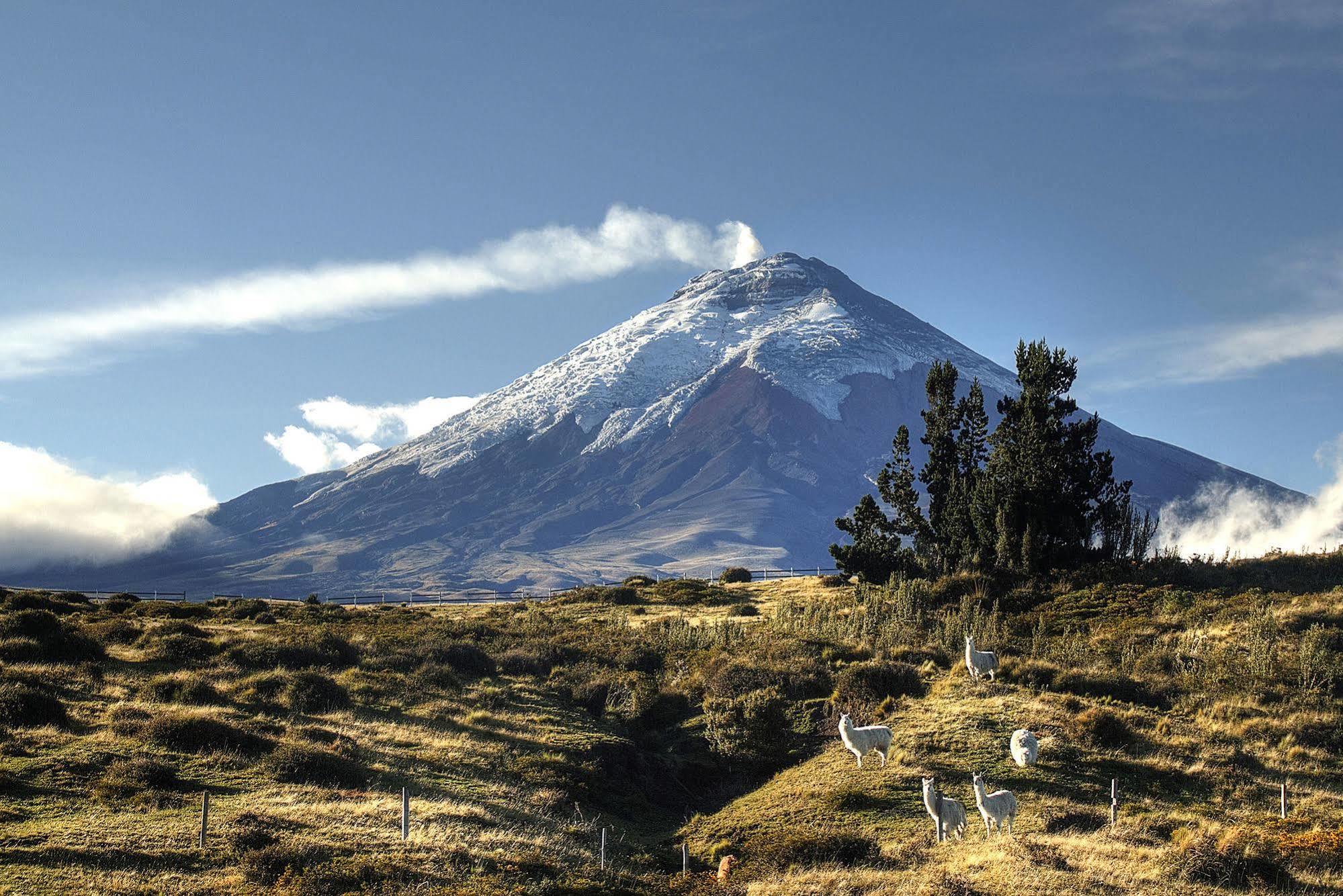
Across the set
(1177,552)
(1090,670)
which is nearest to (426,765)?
(1090,670)

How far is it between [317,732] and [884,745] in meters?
15.2

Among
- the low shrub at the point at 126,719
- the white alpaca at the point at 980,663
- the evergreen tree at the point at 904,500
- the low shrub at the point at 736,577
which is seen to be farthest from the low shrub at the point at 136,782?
the low shrub at the point at 736,577

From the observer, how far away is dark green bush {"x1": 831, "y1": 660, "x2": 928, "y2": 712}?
31.0 meters

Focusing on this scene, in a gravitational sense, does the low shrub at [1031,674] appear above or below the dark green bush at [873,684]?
above

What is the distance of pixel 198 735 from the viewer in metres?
26.0

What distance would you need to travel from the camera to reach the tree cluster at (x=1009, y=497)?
4866cm

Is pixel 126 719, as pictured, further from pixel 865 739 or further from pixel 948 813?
pixel 948 813

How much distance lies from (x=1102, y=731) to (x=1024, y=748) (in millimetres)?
3557

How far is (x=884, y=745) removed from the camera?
25.5 metres

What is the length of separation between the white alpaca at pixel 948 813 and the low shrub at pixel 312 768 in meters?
13.3

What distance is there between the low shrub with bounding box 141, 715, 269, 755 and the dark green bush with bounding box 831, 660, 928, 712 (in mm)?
16614

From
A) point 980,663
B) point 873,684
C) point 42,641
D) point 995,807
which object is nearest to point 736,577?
point 873,684

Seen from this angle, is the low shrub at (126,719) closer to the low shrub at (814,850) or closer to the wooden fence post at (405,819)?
the wooden fence post at (405,819)

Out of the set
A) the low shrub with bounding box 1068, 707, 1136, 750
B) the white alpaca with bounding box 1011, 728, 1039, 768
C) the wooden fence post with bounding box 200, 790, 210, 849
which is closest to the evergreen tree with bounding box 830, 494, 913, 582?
the low shrub with bounding box 1068, 707, 1136, 750
